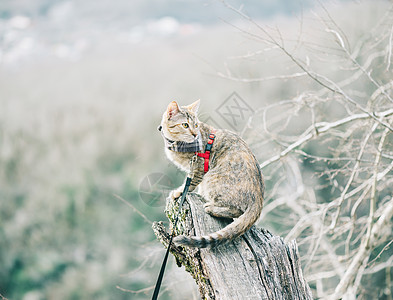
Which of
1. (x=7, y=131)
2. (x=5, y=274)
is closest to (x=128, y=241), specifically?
(x=5, y=274)

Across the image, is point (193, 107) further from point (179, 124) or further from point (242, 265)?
point (242, 265)

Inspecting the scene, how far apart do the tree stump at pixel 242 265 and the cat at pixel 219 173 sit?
0.07 meters

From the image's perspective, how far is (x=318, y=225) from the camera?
312 centimetres

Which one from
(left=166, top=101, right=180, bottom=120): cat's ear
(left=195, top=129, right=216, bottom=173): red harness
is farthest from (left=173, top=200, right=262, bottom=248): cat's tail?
(left=166, top=101, right=180, bottom=120): cat's ear

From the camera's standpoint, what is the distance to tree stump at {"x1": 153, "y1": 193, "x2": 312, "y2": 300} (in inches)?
48.8

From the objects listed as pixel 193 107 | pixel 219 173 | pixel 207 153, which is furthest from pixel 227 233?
pixel 193 107

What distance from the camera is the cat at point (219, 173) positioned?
1404 millimetres

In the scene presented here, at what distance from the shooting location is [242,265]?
4.26 feet

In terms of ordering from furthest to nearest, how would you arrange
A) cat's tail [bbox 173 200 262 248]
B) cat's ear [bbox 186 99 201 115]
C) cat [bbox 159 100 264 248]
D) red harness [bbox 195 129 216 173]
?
1. cat's ear [bbox 186 99 201 115]
2. red harness [bbox 195 129 216 173]
3. cat [bbox 159 100 264 248]
4. cat's tail [bbox 173 200 262 248]

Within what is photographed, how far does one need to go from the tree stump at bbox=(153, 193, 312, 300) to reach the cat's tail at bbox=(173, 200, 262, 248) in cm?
7

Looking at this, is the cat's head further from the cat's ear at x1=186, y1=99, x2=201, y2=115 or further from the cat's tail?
the cat's tail

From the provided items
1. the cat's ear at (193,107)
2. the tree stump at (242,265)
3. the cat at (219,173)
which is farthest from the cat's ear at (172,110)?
the tree stump at (242,265)

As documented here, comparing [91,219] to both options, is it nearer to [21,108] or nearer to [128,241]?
[128,241]

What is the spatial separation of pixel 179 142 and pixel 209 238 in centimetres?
69
